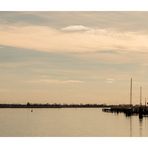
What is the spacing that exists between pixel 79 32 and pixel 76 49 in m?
0.21

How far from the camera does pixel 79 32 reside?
5.24 metres

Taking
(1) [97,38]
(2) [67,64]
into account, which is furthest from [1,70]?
(1) [97,38]

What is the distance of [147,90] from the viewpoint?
5.37 metres

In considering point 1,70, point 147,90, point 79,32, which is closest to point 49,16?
point 79,32
